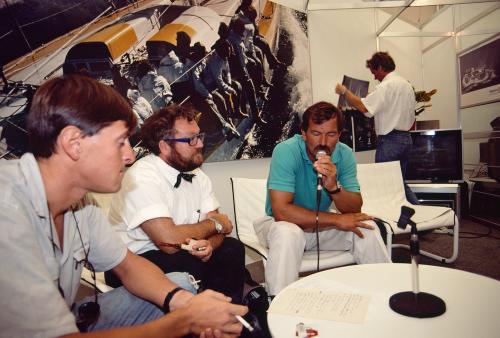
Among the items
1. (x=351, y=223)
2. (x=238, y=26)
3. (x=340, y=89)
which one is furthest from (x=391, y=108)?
(x=351, y=223)

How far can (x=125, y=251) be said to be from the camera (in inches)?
49.7

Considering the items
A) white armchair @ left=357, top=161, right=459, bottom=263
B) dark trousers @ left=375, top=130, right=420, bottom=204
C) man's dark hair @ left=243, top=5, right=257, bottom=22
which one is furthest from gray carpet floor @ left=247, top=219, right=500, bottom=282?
man's dark hair @ left=243, top=5, right=257, bottom=22

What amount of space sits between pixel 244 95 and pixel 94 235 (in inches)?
83.5

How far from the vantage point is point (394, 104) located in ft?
11.5

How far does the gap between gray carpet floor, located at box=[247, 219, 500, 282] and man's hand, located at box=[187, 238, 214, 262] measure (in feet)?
4.59

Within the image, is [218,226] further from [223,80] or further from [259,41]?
[259,41]

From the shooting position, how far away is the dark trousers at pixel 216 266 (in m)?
1.67

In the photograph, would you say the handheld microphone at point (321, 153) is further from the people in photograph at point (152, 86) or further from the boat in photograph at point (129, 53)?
the people in photograph at point (152, 86)

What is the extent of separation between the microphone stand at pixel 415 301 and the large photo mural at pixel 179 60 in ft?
6.63

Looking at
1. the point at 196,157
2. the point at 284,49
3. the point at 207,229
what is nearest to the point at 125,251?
the point at 207,229

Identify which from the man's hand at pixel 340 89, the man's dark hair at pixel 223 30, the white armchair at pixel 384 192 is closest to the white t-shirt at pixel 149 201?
the man's dark hair at pixel 223 30

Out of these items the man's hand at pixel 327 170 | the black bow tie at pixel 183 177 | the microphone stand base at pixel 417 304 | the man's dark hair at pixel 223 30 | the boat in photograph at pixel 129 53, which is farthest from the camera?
the man's dark hair at pixel 223 30

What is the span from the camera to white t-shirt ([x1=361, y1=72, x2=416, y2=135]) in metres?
3.51

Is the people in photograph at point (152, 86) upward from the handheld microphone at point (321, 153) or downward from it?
upward
